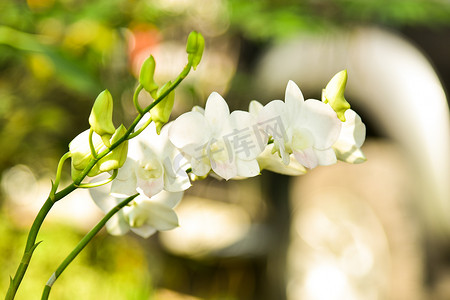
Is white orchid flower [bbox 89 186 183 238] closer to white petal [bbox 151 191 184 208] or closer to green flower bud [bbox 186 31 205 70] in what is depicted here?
white petal [bbox 151 191 184 208]

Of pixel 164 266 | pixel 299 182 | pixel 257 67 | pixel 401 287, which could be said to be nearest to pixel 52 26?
pixel 257 67

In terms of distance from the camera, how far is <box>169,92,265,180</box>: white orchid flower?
40 cm

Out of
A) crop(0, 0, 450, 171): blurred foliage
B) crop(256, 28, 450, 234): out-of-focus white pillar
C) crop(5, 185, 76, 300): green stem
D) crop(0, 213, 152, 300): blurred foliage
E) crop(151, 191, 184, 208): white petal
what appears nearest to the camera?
crop(5, 185, 76, 300): green stem

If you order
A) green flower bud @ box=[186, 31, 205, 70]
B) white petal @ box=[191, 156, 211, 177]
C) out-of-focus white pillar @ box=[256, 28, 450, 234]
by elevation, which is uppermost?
green flower bud @ box=[186, 31, 205, 70]

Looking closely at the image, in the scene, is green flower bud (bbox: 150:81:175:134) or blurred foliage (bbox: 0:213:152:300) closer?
green flower bud (bbox: 150:81:175:134)

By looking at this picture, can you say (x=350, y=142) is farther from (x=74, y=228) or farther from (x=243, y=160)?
(x=74, y=228)

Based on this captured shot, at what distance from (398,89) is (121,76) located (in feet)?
2.33

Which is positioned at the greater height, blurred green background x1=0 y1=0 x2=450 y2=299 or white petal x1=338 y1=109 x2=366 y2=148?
white petal x1=338 y1=109 x2=366 y2=148

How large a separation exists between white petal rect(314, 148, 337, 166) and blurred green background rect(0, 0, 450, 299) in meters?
0.70

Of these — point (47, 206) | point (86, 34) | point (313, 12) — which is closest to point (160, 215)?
point (47, 206)

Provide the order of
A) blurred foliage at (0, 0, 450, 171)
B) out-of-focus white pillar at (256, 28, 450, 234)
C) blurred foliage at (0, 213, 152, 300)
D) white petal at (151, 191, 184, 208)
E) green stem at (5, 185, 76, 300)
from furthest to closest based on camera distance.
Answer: blurred foliage at (0, 213, 152, 300) < out-of-focus white pillar at (256, 28, 450, 234) < blurred foliage at (0, 0, 450, 171) < white petal at (151, 191, 184, 208) < green stem at (5, 185, 76, 300)

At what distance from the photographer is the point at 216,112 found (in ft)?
1.37

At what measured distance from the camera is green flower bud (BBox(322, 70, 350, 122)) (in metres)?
0.41

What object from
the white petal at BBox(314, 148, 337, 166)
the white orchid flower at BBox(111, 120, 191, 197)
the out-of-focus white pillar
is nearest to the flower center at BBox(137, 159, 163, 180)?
the white orchid flower at BBox(111, 120, 191, 197)
